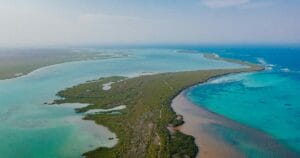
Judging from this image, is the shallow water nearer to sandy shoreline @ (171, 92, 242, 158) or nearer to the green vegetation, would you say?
the green vegetation

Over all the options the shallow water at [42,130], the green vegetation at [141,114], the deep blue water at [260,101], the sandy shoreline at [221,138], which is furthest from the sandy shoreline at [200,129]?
the shallow water at [42,130]

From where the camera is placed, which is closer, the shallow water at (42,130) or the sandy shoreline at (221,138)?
the sandy shoreline at (221,138)

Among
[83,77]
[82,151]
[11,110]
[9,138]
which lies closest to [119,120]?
[82,151]

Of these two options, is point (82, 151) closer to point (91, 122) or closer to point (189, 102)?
point (91, 122)

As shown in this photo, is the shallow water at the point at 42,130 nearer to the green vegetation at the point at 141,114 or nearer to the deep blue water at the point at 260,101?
the green vegetation at the point at 141,114

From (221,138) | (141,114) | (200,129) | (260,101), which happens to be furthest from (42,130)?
(260,101)

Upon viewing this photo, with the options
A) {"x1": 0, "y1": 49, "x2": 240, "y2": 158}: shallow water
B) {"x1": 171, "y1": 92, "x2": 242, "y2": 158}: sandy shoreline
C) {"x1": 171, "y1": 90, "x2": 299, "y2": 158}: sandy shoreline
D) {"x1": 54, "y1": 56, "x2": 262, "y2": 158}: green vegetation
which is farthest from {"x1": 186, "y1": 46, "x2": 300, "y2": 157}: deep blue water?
{"x1": 0, "y1": 49, "x2": 240, "y2": 158}: shallow water
